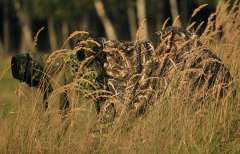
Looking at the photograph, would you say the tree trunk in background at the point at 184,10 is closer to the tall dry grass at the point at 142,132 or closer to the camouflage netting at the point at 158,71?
the camouflage netting at the point at 158,71

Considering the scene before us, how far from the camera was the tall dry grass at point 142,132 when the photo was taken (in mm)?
5332

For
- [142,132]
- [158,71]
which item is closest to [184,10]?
[158,71]

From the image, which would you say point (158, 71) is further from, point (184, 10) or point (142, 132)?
point (184, 10)

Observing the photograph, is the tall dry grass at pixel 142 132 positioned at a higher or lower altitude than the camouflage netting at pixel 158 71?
lower

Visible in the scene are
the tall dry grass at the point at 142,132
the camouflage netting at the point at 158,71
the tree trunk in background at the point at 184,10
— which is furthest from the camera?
the tree trunk in background at the point at 184,10

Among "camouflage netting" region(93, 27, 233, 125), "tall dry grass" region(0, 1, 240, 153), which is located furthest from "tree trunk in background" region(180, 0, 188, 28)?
"tall dry grass" region(0, 1, 240, 153)

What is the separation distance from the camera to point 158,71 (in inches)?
250

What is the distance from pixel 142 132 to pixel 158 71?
1.04 metres

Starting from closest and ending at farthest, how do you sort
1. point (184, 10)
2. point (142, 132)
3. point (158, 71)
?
point (142, 132), point (158, 71), point (184, 10)

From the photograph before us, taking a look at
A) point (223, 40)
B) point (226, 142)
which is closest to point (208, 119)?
point (226, 142)

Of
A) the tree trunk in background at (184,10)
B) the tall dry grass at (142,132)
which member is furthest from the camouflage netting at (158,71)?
the tree trunk in background at (184,10)

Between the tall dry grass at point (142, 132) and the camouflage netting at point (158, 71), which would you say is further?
the camouflage netting at point (158, 71)

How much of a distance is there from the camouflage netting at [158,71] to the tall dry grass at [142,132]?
0.68 feet

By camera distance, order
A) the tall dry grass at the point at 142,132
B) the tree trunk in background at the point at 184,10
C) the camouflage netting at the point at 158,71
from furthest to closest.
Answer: the tree trunk in background at the point at 184,10 < the camouflage netting at the point at 158,71 < the tall dry grass at the point at 142,132
